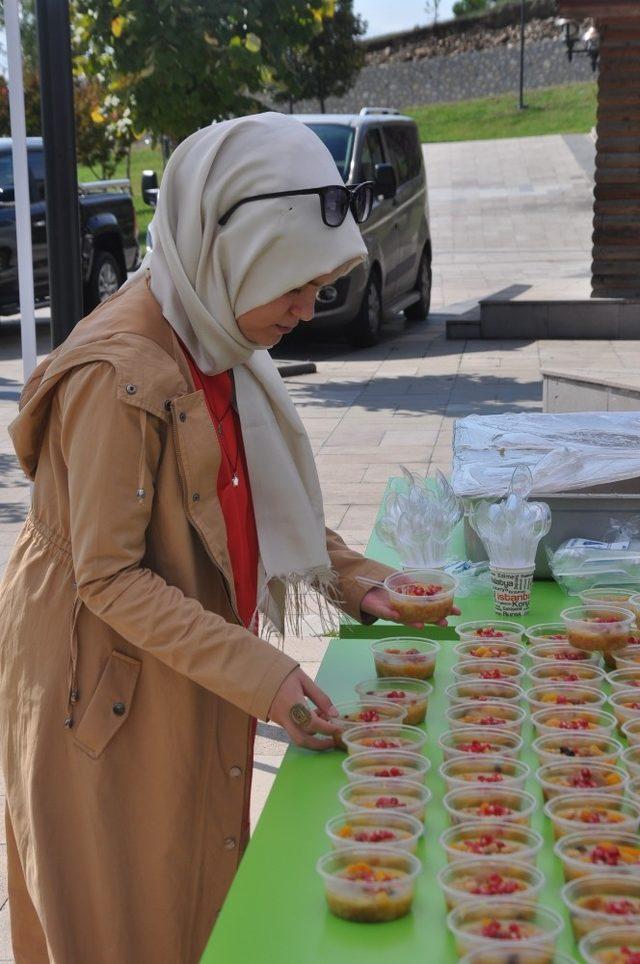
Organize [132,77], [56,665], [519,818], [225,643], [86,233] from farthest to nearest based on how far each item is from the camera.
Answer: [86,233]
[132,77]
[56,665]
[225,643]
[519,818]

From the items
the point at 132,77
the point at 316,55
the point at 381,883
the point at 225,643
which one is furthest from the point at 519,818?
the point at 316,55

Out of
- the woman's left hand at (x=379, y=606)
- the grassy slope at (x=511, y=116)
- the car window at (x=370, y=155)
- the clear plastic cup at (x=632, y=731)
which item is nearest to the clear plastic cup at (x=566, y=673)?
the clear plastic cup at (x=632, y=731)

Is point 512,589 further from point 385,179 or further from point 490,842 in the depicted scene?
point 385,179

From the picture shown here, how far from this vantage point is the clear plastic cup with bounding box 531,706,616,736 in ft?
7.85

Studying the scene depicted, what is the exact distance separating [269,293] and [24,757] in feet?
3.13

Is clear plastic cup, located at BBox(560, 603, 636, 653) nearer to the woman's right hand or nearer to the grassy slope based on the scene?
the woman's right hand

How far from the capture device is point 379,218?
13930 mm

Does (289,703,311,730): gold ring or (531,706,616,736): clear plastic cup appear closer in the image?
(289,703,311,730): gold ring

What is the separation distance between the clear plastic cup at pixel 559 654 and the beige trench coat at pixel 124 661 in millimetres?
668

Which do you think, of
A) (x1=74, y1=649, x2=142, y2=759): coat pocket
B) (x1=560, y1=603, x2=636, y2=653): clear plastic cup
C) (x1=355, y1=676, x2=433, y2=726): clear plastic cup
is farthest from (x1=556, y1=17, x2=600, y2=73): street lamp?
(x1=74, y1=649, x2=142, y2=759): coat pocket

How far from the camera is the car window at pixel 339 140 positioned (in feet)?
44.2

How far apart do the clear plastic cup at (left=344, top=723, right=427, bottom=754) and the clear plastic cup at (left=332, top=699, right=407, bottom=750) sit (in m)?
0.03

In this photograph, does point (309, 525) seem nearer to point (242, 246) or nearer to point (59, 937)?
point (242, 246)

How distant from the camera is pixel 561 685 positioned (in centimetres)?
259
